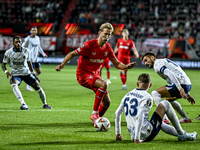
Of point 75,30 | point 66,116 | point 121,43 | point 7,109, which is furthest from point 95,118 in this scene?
point 75,30

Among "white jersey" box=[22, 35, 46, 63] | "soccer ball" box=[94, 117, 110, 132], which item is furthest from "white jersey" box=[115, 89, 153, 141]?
"white jersey" box=[22, 35, 46, 63]

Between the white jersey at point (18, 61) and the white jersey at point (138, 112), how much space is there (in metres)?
4.59

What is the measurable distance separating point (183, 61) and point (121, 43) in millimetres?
11791

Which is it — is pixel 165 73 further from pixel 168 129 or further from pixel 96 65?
pixel 96 65

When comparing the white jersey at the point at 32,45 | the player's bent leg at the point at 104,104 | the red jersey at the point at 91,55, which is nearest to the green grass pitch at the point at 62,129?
the player's bent leg at the point at 104,104

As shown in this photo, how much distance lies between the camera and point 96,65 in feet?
25.5

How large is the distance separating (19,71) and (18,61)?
305 millimetres

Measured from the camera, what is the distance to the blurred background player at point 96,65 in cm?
738

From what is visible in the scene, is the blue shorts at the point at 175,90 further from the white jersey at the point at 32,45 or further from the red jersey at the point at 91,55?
the white jersey at the point at 32,45

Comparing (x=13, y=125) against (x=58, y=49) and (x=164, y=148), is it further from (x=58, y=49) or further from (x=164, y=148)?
(x=58, y=49)

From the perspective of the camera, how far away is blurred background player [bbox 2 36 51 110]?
9.39m

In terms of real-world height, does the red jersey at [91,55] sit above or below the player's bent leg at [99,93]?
above

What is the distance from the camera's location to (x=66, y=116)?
8.45 meters

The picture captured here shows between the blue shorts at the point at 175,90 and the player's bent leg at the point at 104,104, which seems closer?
the blue shorts at the point at 175,90
